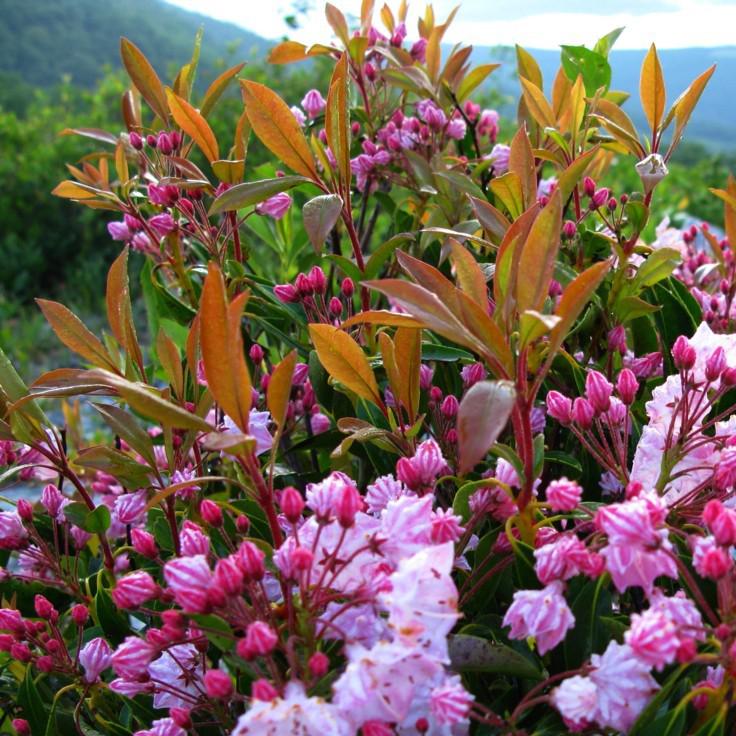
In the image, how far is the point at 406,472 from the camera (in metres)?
0.73

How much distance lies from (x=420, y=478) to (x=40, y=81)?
1402 cm

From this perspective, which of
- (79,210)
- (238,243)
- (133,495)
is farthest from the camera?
(79,210)

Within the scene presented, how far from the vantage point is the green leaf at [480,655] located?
640 mm

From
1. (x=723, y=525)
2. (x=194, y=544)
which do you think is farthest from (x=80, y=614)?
(x=723, y=525)

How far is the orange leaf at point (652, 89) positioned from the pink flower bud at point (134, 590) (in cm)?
76

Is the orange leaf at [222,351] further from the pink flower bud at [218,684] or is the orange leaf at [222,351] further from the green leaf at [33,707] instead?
the green leaf at [33,707]

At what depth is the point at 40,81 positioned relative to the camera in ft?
43.1

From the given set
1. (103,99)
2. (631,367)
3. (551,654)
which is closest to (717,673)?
(551,654)

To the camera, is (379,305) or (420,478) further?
(379,305)

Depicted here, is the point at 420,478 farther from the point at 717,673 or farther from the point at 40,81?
the point at 40,81

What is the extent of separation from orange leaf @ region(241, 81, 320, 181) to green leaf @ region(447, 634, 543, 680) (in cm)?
49

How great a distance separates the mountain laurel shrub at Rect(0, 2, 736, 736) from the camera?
0.59 meters

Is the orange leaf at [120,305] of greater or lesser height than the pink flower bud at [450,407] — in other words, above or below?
above

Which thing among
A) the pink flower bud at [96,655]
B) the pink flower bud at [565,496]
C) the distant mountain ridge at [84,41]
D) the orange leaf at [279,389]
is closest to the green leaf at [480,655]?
the pink flower bud at [565,496]
